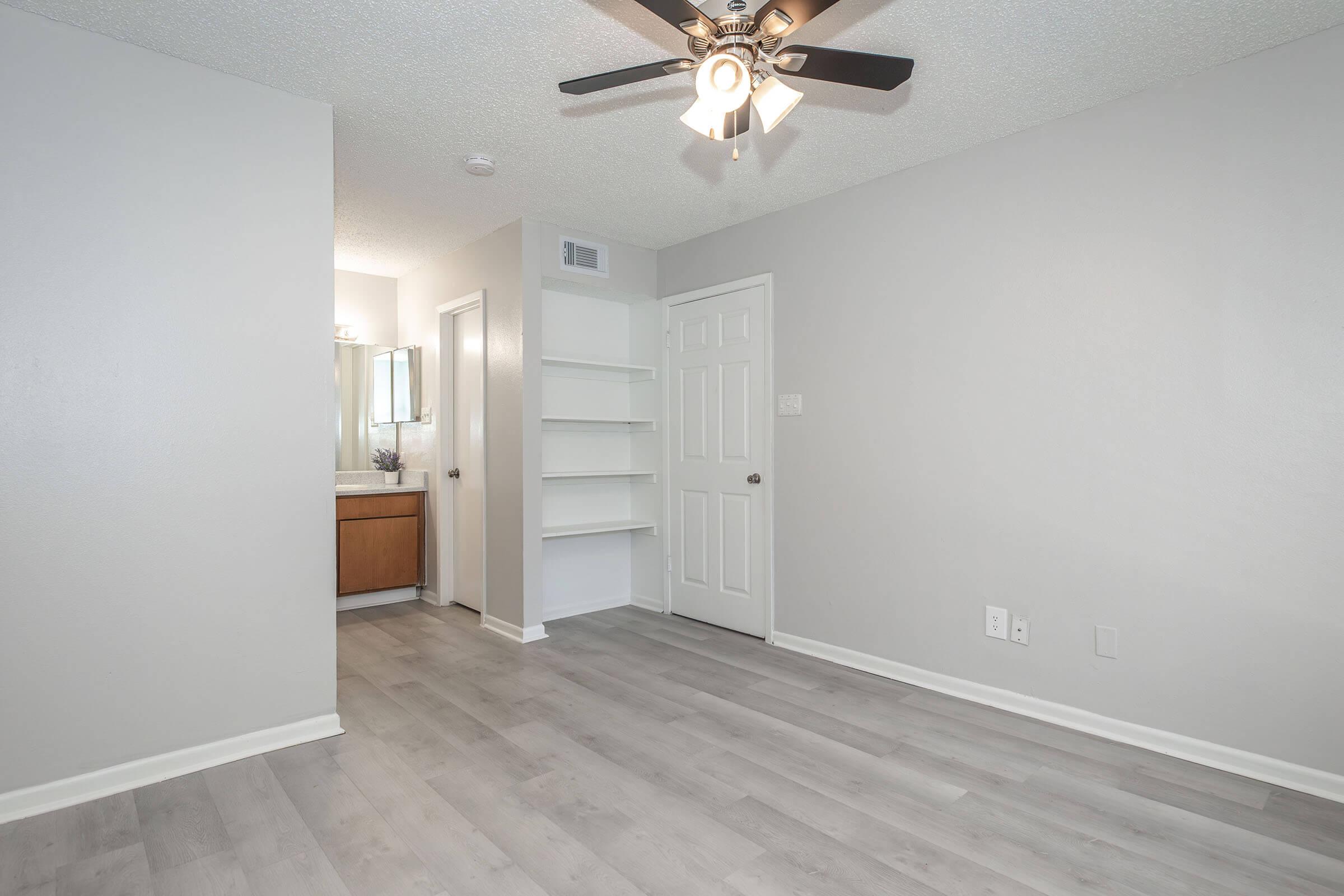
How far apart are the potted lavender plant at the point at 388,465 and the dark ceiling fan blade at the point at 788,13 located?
460 cm

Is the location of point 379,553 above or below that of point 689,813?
above

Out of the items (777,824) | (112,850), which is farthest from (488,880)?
(112,850)

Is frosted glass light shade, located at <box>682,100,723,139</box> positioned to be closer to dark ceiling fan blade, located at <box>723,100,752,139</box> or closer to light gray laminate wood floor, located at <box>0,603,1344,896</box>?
dark ceiling fan blade, located at <box>723,100,752,139</box>

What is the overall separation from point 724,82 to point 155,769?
2931 mm

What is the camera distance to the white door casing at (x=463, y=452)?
4.65 m

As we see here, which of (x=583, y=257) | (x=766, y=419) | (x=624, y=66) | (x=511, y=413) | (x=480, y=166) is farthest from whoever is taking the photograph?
(x=583, y=257)

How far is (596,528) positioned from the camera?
467cm

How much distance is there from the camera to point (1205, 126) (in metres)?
2.58

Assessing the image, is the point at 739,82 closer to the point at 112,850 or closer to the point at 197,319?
the point at 197,319

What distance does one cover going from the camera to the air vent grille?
4.38 meters

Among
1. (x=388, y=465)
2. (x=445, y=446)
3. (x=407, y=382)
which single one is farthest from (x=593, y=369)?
(x=388, y=465)

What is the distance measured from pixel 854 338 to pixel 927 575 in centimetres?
125

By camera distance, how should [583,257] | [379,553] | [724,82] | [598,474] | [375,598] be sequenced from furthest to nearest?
[375,598], [379,553], [598,474], [583,257], [724,82]

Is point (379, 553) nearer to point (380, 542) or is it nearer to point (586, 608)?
point (380, 542)
